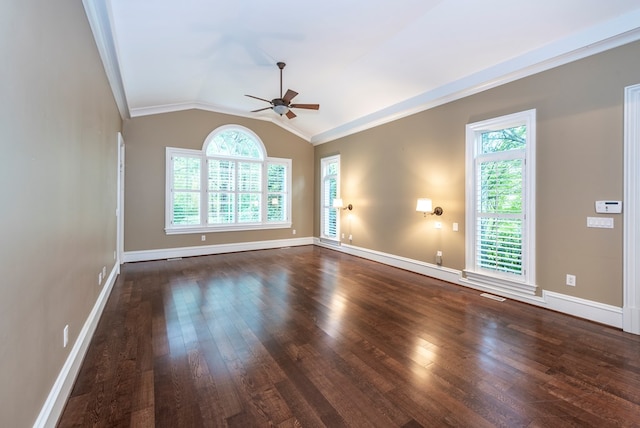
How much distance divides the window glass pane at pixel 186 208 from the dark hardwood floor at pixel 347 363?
266cm

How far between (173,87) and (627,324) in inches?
285

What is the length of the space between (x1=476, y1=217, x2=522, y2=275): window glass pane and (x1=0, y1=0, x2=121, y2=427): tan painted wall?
4765 millimetres

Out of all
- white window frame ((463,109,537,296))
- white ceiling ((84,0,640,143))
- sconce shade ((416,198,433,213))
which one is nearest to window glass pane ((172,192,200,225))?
white ceiling ((84,0,640,143))

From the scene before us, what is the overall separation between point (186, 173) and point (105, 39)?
11.7 feet

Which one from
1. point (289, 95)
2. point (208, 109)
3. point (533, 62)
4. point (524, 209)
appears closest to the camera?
point (533, 62)

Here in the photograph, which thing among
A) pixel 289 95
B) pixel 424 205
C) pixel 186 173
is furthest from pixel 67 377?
pixel 186 173

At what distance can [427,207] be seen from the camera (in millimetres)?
4754

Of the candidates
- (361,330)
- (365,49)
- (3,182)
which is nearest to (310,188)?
(365,49)

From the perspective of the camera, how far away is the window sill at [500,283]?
144 inches

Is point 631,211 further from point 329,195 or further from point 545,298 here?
point 329,195

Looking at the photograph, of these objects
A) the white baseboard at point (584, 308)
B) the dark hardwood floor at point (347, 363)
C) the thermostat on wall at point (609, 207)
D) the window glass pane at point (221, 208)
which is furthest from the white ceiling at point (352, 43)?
the dark hardwood floor at point (347, 363)

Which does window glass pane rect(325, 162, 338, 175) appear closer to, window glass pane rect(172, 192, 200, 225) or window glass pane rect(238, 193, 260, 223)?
window glass pane rect(238, 193, 260, 223)

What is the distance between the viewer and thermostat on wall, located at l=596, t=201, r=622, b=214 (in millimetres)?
2949

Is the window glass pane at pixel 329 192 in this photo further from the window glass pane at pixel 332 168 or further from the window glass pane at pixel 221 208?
the window glass pane at pixel 221 208
